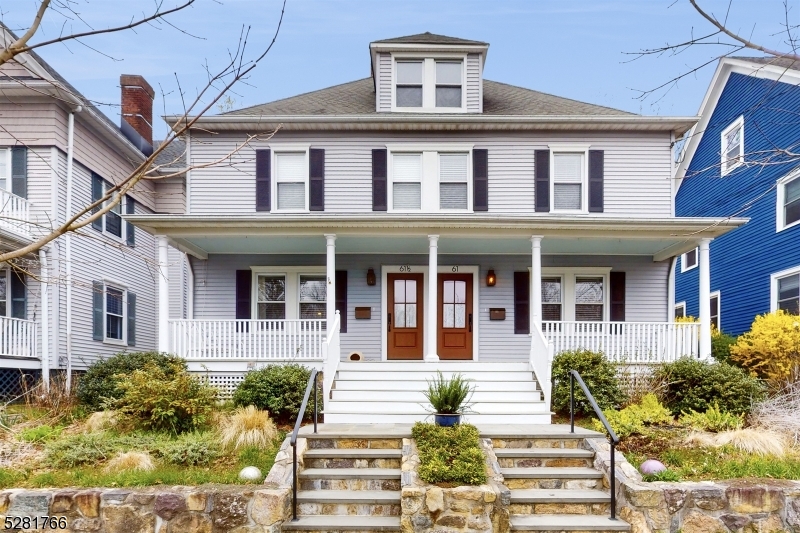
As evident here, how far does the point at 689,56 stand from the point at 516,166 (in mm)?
7286

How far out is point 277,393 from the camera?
894 cm

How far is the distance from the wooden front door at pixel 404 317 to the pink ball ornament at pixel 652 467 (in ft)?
20.3

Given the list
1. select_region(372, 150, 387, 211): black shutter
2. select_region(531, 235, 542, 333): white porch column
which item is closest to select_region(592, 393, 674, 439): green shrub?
select_region(531, 235, 542, 333): white porch column

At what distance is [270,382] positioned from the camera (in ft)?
29.5

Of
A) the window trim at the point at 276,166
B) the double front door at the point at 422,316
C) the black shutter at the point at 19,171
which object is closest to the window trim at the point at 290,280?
the window trim at the point at 276,166

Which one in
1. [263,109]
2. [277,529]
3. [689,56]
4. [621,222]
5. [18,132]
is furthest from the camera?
[263,109]

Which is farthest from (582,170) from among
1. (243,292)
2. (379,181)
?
(243,292)

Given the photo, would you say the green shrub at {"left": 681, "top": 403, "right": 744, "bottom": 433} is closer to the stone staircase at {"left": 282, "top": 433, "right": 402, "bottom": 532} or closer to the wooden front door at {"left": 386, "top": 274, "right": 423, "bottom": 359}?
the stone staircase at {"left": 282, "top": 433, "right": 402, "bottom": 532}

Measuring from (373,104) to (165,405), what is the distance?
8.48 metres

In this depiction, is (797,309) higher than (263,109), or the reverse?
(263,109)

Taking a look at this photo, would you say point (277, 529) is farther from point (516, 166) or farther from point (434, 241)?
point (516, 166)

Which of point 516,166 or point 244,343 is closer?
point 244,343

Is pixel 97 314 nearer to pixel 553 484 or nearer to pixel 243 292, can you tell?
pixel 243 292

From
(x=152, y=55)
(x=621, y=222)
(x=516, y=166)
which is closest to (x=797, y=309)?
(x=621, y=222)
